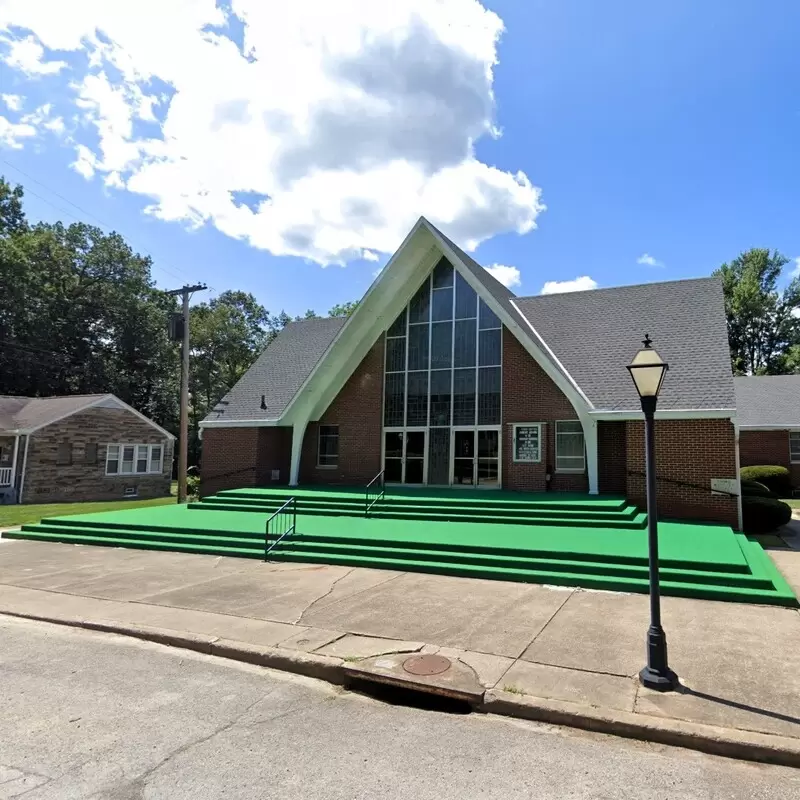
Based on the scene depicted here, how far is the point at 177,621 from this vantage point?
7.11 meters

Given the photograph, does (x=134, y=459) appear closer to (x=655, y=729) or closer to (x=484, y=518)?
(x=484, y=518)

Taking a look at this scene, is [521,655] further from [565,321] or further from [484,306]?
[565,321]

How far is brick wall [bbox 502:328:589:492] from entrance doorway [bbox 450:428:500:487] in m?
0.39

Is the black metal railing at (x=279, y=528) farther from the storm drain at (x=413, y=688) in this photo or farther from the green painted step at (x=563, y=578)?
the storm drain at (x=413, y=688)

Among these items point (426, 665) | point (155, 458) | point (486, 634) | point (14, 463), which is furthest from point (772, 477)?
point (14, 463)

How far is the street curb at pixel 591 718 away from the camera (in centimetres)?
403

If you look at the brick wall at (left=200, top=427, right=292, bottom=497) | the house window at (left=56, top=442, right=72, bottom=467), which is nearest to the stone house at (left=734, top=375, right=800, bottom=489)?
the brick wall at (left=200, top=427, right=292, bottom=497)

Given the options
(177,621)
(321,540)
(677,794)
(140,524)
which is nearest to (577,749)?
(677,794)

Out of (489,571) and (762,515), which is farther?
(762,515)

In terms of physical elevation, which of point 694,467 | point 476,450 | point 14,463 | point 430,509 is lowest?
point 430,509

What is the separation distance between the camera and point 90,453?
97.7 ft

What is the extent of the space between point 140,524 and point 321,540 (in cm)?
502

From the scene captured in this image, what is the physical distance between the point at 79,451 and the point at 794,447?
3470 centimetres

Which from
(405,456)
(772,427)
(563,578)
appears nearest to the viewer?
(563,578)
